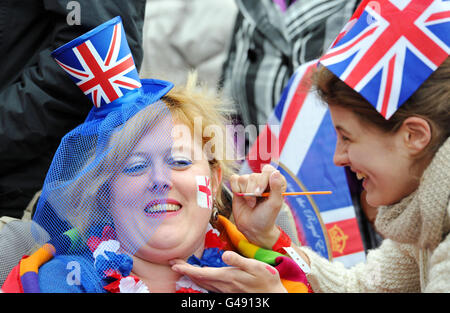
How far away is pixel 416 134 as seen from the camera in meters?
1.54

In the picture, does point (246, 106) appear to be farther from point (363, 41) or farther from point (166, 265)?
point (166, 265)

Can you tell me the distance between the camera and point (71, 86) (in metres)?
1.62

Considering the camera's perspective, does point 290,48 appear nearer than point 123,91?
No

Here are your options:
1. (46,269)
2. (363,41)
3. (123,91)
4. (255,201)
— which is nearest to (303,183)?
(255,201)

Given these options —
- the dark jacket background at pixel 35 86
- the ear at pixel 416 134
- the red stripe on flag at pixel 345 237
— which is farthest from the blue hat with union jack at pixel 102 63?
the red stripe on flag at pixel 345 237

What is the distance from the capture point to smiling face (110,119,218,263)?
Answer: 4.43 feet

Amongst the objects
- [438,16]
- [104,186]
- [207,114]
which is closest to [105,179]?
[104,186]

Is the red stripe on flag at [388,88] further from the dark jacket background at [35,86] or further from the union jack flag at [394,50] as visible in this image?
the dark jacket background at [35,86]

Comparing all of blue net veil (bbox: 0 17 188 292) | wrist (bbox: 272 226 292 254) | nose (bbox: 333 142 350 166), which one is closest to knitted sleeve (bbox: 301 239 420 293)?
wrist (bbox: 272 226 292 254)

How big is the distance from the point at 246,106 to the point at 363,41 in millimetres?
1344

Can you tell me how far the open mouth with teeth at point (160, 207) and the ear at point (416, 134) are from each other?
2.22ft

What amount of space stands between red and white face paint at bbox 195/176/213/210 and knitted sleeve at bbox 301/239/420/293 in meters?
0.52

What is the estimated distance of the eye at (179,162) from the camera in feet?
4.60

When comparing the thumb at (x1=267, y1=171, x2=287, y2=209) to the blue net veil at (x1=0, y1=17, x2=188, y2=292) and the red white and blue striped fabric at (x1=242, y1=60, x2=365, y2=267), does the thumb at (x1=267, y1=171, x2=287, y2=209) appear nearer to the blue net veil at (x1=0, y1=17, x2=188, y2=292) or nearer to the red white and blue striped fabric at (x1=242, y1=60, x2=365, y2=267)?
the blue net veil at (x1=0, y1=17, x2=188, y2=292)
